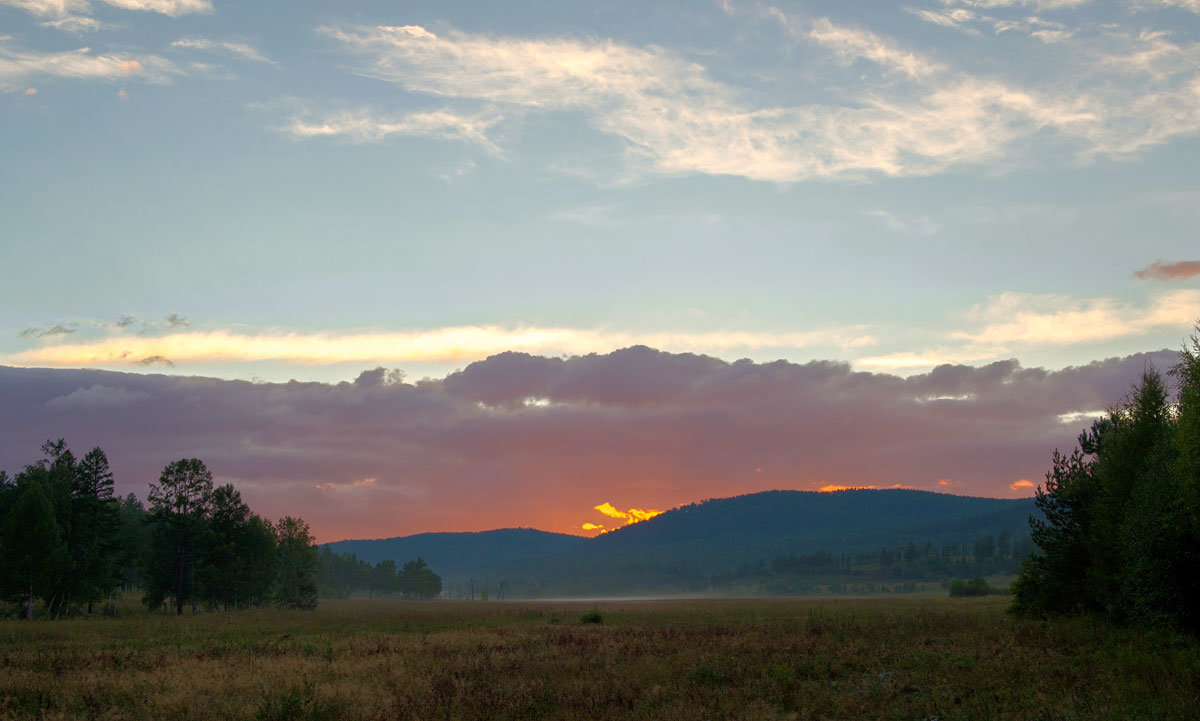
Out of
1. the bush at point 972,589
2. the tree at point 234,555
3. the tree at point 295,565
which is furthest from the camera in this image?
the bush at point 972,589

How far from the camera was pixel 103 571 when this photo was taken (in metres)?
76.1

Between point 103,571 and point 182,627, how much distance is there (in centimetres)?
2627

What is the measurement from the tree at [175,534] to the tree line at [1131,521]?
259 feet

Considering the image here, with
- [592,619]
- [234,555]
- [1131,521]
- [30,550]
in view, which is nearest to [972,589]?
[592,619]

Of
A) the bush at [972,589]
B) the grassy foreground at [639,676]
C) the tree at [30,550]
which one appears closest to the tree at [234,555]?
the tree at [30,550]

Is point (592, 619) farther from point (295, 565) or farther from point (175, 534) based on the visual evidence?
point (295, 565)

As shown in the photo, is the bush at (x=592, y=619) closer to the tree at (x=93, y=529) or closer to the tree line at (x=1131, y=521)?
the tree line at (x=1131, y=521)

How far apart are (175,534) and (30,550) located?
52.9 ft

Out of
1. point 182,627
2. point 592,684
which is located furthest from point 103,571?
point 592,684

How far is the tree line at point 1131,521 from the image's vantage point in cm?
3189

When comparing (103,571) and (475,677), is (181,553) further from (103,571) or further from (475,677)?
(475,677)

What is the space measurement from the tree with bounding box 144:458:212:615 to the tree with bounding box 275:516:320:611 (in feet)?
93.8

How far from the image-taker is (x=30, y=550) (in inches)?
2692

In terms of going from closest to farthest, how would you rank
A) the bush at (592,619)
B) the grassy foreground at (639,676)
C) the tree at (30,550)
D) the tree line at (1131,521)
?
the grassy foreground at (639,676), the tree line at (1131,521), the bush at (592,619), the tree at (30,550)
